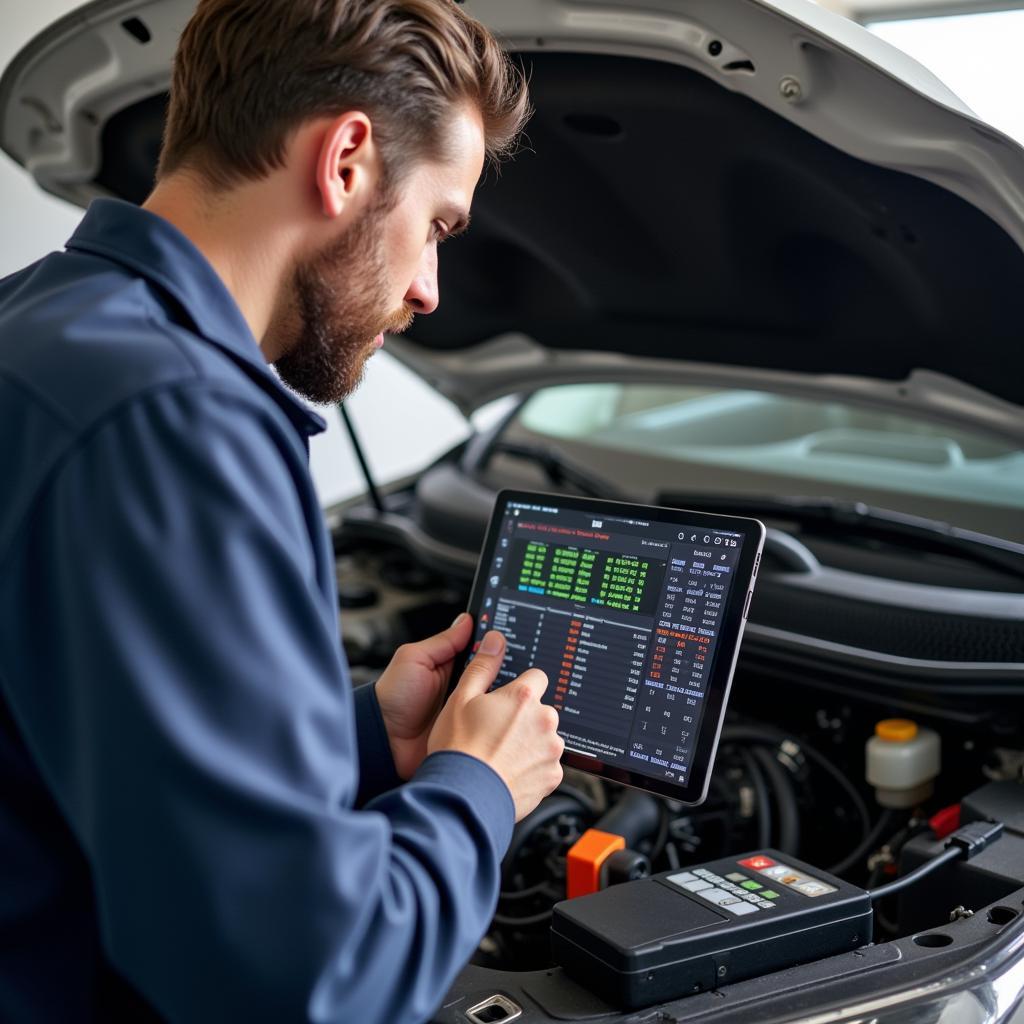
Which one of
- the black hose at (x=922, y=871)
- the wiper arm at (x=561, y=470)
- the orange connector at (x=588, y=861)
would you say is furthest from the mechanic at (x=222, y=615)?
the wiper arm at (x=561, y=470)

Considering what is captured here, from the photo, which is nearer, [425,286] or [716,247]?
[425,286]

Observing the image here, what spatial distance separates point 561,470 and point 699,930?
1.15 meters

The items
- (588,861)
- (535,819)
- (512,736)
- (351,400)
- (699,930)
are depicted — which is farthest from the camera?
(351,400)

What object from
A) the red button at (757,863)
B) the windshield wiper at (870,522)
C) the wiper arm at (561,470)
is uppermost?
the windshield wiper at (870,522)

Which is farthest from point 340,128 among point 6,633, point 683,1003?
point 683,1003

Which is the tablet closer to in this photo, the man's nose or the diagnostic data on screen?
the diagnostic data on screen

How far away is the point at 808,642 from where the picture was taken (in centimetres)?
157

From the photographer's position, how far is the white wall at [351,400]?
2.90 m

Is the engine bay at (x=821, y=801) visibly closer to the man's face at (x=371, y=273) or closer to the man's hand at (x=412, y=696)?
A: the man's hand at (x=412, y=696)

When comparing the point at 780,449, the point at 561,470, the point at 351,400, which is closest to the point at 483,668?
the point at 561,470

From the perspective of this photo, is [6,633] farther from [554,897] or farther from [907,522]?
[907,522]

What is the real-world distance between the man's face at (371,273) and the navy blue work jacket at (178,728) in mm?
201

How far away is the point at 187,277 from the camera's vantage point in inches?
35.0

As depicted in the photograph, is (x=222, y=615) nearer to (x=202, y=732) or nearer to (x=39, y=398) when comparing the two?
(x=202, y=732)
